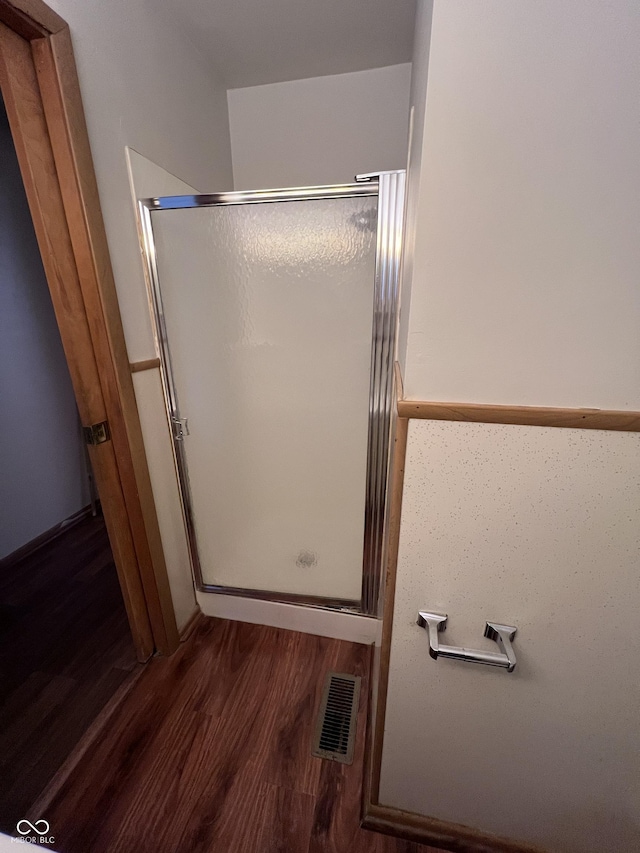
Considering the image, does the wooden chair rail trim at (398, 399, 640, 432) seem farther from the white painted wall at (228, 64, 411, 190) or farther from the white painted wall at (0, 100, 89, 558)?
the white painted wall at (0, 100, 89, 558)

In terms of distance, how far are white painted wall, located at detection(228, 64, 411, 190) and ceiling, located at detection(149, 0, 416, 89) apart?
0.17 feet

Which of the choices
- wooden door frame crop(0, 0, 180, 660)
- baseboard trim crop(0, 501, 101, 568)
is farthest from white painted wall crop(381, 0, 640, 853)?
baseboard trim crop(0, 501, 101, 568)

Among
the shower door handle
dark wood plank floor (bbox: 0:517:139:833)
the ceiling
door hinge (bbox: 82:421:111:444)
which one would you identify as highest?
the ceiling

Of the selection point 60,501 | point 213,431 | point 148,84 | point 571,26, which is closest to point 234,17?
point 148,84

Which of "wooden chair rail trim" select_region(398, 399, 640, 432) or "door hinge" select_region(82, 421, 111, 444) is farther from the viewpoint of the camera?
"door hinge" select_region(82, 421, 111, 444)

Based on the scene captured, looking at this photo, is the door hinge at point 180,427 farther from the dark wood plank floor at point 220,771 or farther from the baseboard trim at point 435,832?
the baseboard trim at point 435,832

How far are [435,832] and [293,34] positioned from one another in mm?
2592

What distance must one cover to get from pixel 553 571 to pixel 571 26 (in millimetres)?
798

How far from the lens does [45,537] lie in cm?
198

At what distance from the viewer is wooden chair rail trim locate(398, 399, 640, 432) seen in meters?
0.52

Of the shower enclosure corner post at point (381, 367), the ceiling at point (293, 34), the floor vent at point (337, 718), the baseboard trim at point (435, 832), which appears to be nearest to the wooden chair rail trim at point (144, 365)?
the shower enclosure corner post at point (381, 367)

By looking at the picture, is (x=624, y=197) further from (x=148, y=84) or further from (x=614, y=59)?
(x=148, y=84)

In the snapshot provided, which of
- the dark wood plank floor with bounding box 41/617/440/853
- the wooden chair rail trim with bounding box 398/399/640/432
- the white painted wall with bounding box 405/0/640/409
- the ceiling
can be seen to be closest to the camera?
the white painted wall with bounding box 405/0/640/409

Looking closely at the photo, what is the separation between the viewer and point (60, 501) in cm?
209
